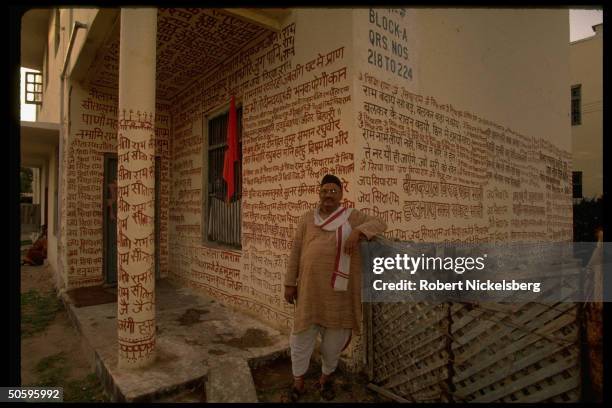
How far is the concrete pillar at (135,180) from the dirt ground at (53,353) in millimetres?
563

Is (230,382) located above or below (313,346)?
below

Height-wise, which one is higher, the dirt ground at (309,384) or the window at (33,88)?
the window at (33,88)

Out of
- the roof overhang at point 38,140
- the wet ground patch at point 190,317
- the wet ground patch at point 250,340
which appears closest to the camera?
the wet ground patch at point 250,340

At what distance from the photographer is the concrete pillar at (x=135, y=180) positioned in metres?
3.16

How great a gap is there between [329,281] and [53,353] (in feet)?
11.2

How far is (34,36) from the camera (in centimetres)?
1110

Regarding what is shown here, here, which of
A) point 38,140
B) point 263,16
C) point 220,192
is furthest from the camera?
point 38,140

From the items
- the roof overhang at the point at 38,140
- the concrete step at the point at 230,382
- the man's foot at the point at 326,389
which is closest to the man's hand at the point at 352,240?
the man's foot at the point at 326,389

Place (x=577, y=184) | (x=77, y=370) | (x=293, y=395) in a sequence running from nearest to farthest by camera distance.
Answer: (x=293, y=395) → (x=77, y=370) → (x=577, y=184)

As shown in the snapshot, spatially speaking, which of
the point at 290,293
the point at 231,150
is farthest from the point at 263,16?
the point at 290,293

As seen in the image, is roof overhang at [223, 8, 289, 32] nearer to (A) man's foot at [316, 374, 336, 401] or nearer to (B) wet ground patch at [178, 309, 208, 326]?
(B) wet ground patch at [178, 309, 208, 326]

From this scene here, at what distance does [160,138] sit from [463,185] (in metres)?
5.38

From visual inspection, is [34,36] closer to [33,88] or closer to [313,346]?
[33,88]

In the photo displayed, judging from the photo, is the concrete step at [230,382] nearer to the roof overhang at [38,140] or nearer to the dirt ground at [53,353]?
the dirt ground at [53,353]
